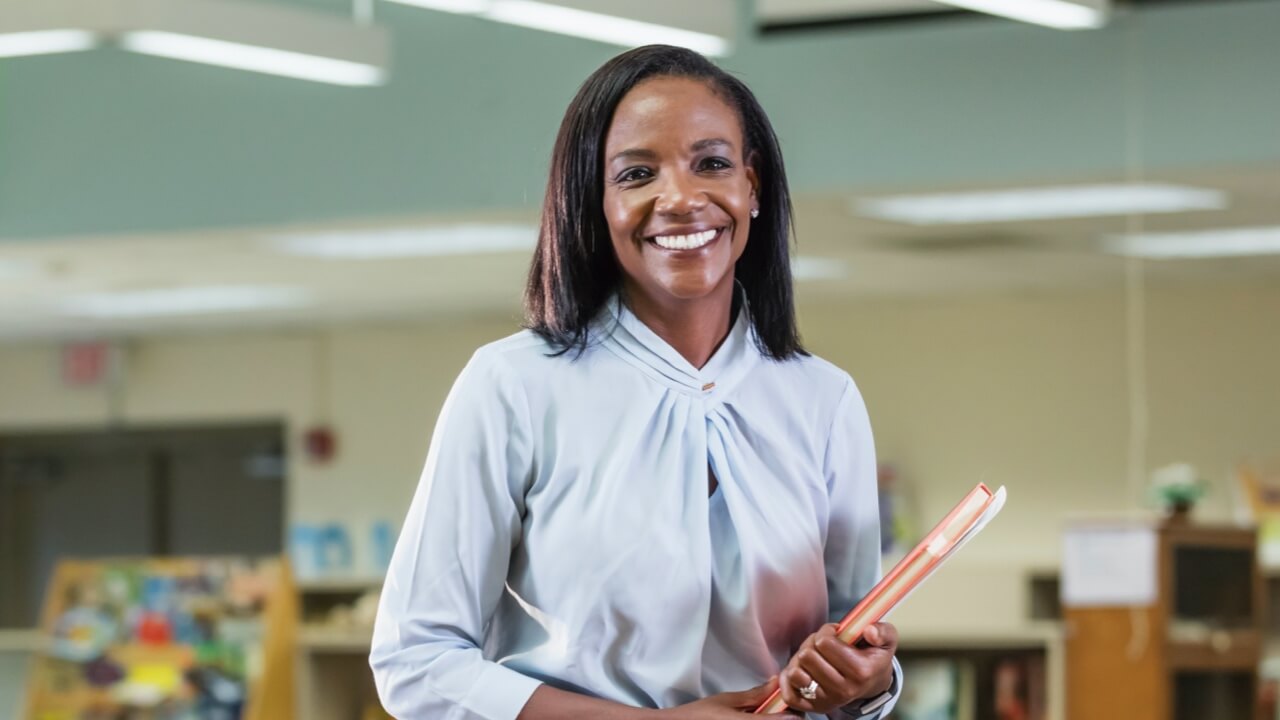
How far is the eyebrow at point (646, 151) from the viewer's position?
107 cm

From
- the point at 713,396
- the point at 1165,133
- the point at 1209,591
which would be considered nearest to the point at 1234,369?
the point at 1209,591

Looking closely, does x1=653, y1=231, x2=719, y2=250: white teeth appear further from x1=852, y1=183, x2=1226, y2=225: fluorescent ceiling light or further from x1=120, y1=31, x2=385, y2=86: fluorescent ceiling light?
x1=852, y1=183, x2=1226, y2=225: fluorescent ceiling light

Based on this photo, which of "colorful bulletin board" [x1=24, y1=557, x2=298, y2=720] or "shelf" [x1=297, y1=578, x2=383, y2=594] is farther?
"shelf" [x1=297, y1=578, x2=383, y2=594]

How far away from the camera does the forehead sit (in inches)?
42.0

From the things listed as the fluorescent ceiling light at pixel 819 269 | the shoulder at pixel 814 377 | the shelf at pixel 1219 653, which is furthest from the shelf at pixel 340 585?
the shoulder at pixel 814 377

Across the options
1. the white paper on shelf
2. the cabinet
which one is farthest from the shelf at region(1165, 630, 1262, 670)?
the white paper on shelf

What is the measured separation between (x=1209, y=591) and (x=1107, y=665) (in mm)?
521

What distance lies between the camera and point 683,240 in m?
1.06

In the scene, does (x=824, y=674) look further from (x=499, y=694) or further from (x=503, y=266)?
(x=503, y=266)

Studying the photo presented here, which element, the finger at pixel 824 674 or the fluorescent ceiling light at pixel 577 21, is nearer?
the finger at pixel 824 674

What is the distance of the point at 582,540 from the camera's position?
1.05 metres

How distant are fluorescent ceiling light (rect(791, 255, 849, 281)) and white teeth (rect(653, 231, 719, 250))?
6.05 metres

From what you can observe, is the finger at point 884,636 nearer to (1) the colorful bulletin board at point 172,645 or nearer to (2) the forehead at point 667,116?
(2) the forehead at point 667,116

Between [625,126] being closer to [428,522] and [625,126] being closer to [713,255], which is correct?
[713,255]
